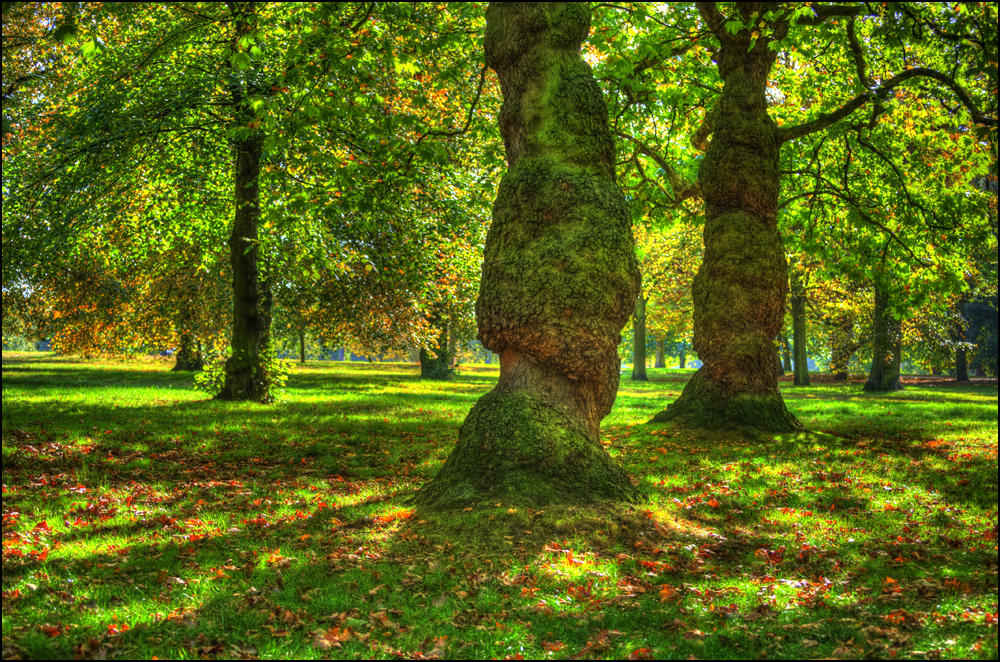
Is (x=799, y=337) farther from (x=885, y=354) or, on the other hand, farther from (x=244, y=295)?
(x=244, y=295)

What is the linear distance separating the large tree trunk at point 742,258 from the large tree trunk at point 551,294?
4.82 meters

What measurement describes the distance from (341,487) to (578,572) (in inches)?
158

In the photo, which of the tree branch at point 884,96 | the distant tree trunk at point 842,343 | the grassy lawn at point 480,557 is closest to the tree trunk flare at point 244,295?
the grassy lawn at point 480,557

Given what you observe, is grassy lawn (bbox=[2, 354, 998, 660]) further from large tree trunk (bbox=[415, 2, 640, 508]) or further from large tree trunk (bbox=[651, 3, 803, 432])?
large tree trunk (bbox=[651, 3, 803, 432])

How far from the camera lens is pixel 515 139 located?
25.2 feet

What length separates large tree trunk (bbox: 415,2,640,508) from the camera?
6.62m

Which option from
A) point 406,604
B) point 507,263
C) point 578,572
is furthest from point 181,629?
point 507,263

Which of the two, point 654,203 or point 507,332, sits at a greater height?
point 654,203

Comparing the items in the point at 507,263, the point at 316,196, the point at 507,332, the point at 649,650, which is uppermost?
the point at 316,196

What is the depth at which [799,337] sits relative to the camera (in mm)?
31750

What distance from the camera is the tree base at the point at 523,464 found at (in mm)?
6309

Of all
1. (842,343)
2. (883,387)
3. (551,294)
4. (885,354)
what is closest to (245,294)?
(551,294)

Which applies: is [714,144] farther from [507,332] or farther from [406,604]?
[406,604]

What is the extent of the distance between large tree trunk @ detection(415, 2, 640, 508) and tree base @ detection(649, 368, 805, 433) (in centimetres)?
463
